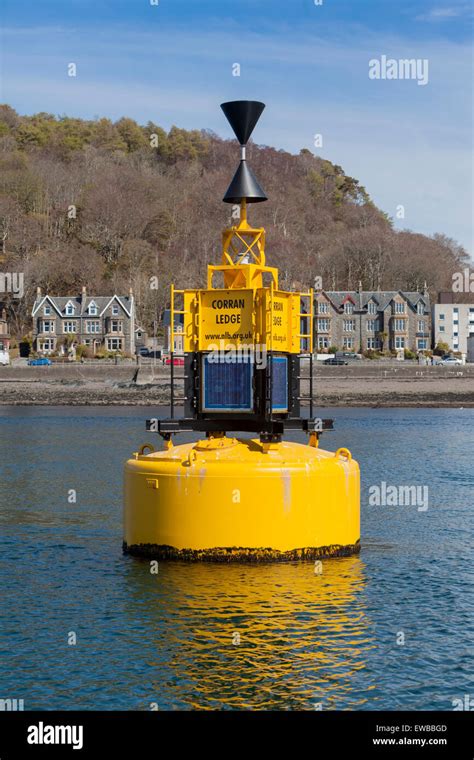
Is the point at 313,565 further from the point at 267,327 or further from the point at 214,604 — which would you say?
the point at 267,327

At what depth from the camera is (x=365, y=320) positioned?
6083 inches

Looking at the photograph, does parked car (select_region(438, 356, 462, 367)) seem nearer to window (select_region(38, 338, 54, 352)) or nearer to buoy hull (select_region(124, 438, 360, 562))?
window (select_region(38, 338, 54, 352))

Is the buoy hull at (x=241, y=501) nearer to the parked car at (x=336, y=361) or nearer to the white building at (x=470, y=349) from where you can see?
the parked car at (x=336, y=361)

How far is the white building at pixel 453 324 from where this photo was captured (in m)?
171

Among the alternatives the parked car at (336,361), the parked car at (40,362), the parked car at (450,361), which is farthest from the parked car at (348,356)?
the parked car at (40,362)

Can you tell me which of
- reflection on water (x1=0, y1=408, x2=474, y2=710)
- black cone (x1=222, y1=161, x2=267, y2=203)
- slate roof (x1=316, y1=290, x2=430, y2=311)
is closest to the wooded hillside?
slate roof (x1=316, y1=290, x2=430, y2=311)

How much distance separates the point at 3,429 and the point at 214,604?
55952 mm

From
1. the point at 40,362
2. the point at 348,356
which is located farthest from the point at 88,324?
the point at 348,356

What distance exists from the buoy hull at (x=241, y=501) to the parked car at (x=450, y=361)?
109791mm

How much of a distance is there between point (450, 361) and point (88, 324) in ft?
150

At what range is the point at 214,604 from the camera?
68.4 feet
